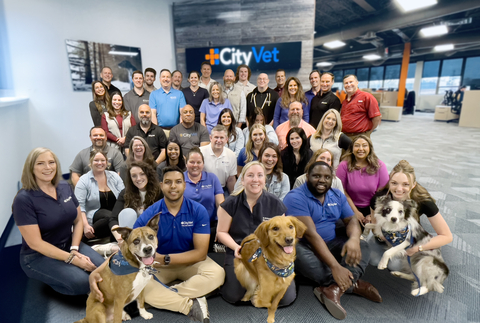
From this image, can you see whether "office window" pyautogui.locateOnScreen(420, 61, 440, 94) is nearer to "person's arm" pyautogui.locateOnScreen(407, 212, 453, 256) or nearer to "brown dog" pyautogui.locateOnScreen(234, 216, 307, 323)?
"person's arm" pyautogui.locateOnScreen(407, 212, 453, 256)

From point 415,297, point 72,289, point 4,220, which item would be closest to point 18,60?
point 4,220

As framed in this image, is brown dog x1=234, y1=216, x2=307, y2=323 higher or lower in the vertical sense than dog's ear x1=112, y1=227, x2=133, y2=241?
lower

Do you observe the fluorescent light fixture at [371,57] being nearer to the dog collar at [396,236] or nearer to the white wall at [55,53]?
the white wall at [55,53]

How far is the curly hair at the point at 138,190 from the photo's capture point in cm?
256

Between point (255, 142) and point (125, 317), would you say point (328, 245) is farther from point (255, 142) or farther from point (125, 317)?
point (125, 317)

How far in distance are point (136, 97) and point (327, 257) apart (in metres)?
4.02

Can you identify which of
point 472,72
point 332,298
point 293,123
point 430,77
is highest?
point 472,72

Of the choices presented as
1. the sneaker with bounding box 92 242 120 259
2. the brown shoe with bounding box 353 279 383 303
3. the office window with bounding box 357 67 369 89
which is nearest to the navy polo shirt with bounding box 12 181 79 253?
the sneaker with bounding box 92 242 120 259

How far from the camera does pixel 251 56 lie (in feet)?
20.5

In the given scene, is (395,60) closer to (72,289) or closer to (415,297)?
(415,297)

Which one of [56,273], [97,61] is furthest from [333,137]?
[97,61]

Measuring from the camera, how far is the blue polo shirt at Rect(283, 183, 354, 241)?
2.24 metres

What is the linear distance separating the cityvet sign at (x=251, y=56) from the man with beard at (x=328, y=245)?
4539 mm

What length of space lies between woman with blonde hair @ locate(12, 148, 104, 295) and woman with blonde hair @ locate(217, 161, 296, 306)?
40.3 inches
